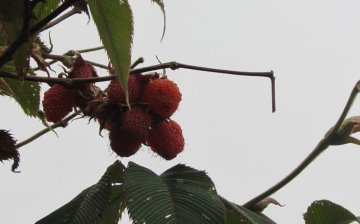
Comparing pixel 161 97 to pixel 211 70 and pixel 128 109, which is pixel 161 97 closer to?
pixel 128 109

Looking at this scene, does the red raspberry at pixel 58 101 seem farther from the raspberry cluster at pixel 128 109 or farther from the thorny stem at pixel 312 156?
the thorny stem at pixel 312 156

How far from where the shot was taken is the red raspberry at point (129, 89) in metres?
1.30

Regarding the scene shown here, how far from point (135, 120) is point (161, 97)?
0.08 meters

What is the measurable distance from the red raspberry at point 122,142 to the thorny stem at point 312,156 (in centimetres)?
34

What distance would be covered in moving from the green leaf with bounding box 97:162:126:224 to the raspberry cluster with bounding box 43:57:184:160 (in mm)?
68

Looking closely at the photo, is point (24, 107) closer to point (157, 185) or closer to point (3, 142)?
point (3, 142)

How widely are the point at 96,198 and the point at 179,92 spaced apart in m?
0.35

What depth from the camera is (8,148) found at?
1.13 metres

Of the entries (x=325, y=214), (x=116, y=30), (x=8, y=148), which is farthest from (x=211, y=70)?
(x=325, y=214)

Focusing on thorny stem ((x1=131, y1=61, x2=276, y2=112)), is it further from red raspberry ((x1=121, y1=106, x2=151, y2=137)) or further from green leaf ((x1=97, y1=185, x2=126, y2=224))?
green leaf ((x1=97, y1=185, x2=126, y2=224))

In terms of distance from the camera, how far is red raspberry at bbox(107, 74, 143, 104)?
51.1 inches

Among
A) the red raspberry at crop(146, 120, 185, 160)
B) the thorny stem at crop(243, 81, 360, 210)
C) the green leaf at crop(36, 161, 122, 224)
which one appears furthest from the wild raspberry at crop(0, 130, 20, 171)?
the thorny stem at crop(243, 81, 360, 210)

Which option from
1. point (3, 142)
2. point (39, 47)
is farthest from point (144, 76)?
point (3, 142)

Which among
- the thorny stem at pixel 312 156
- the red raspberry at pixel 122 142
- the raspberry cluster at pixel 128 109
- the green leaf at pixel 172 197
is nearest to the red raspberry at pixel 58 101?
the raspberry cluster at pixel 128 109
